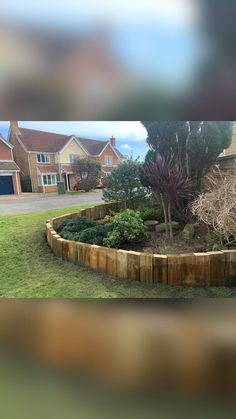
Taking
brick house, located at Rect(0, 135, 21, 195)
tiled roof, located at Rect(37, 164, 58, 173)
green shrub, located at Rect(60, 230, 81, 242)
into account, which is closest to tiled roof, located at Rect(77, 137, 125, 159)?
tiled roof, located at Rect(37, 164, 58, 173)

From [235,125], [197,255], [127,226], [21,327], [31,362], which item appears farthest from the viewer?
[127,226]

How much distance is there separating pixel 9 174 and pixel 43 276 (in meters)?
0.84

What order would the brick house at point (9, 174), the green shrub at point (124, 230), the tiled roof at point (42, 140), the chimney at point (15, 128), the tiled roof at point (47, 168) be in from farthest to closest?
the green shrub at point (124, 230)
the tiled roof at point (47, 168)
the brick house at point (9, 174)
the tiled roof at point (42, 140)
the chimney at point (15, 128)

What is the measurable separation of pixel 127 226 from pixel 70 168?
73cm

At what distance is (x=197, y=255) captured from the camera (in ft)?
6.27

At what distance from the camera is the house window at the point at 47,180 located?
1954 millimetres

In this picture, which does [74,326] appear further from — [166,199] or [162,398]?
[166,199]

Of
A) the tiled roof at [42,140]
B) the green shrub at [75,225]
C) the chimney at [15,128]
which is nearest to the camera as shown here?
the chimney at [15,128]

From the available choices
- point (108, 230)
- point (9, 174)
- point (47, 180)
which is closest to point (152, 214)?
point (108, 230)

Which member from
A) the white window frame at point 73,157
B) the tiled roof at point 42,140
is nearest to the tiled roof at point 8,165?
the tiled roof at point 42,140

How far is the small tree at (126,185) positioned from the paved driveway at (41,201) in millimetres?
123

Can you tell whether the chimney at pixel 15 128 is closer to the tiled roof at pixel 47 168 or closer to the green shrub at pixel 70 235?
the tiled roof at pixel 47 168

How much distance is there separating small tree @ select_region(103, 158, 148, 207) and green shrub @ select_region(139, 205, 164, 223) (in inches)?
5.2

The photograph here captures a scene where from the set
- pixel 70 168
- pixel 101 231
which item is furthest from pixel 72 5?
pixel 101 231
